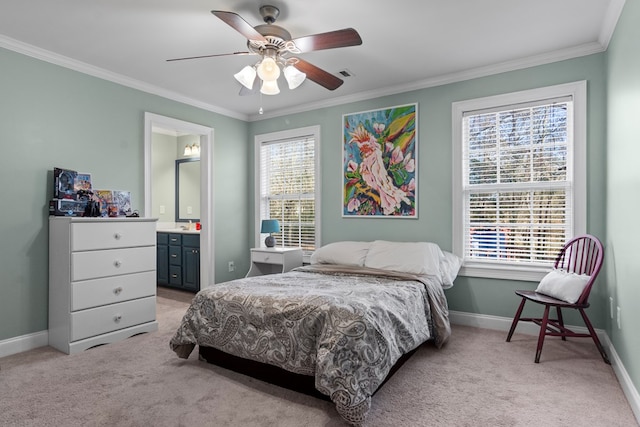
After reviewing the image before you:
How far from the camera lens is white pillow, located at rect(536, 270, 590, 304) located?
264cm

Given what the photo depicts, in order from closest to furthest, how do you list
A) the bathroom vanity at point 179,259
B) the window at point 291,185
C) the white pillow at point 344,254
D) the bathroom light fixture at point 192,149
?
the white pillow at point 344,254 < the window at point 291,185 < the bathroom vanity at point 179,259 < the bathroom light fixture at point 192,149

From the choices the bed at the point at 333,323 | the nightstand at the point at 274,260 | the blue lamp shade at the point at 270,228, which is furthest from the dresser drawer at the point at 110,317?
the blue lamp shade at the point at 270,228

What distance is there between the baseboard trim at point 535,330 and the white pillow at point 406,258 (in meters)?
0.70

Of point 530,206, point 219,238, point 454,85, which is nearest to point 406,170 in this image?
point 454,85

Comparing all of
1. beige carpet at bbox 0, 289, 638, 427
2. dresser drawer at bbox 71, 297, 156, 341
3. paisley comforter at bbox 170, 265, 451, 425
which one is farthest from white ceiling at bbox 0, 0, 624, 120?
beige carpet at bbox 0, 289, 638, 427

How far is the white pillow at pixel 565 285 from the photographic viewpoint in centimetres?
264

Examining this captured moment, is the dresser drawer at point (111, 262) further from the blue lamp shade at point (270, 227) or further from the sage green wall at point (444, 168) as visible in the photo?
the sage green wall at point (444, 168)

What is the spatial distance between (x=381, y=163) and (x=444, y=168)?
68 cm

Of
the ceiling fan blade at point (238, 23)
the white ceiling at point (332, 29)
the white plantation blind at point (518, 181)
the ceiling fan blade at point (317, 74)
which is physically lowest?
the white plantation blind at point (518, 181)

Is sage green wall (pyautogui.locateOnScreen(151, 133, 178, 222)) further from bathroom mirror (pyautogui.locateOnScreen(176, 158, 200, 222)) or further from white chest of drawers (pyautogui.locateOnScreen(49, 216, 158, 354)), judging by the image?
white chest of drawers (pyautogui.locateOnScreen(49, 216, 158, 354))

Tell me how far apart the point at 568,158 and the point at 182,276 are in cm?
475

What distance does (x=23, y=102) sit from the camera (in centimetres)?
301

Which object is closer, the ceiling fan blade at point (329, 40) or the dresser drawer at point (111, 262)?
the ceiling fan blade at point (329, 40)

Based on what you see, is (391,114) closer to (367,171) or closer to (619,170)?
(367,171)
